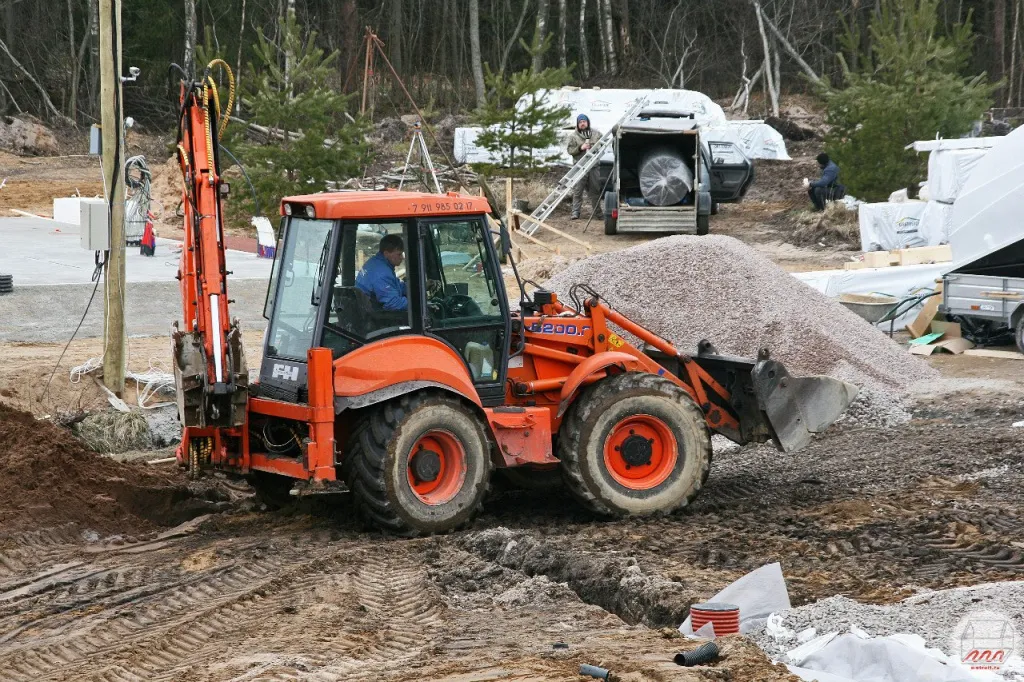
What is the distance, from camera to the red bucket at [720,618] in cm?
589

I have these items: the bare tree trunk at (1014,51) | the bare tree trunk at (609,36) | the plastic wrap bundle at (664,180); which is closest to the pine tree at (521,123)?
the plastic wrap bundle at (664,180)

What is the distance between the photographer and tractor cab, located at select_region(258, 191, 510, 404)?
26.3 feet

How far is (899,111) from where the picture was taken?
78.9 ft

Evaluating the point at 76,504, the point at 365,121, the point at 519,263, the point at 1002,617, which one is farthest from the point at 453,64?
the point at 1002,617

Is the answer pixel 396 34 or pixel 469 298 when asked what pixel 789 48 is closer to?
pixel 396 34

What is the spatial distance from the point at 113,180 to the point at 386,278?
4725 millimetres

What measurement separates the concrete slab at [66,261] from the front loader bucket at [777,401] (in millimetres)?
10909

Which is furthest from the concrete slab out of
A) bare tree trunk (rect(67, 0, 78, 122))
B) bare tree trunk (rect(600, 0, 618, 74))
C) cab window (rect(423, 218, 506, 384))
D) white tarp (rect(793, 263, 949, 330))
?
bare tree trunk (rect(600, 0, 618, 74))

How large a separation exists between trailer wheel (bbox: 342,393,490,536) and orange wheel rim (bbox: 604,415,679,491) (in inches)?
40.1

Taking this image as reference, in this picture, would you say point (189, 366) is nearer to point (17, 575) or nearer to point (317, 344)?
point (317, 344)

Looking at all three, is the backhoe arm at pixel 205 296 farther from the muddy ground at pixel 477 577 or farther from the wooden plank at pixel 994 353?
the wooden plank at pixel 994 353

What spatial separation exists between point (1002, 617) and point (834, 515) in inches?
116

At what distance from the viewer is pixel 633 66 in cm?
4359

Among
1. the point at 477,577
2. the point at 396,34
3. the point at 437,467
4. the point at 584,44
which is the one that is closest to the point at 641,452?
the point at 437,467
